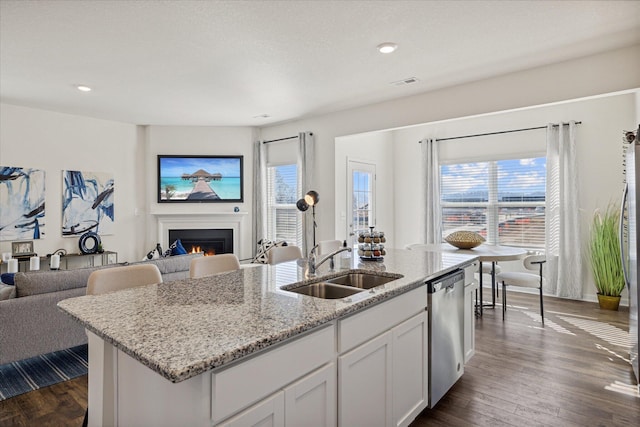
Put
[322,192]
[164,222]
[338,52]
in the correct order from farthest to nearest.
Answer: [164,222] → [322,192] → [338,52]

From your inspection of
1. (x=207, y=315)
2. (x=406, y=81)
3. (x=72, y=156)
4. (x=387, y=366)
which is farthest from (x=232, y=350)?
(x=72, y=156)

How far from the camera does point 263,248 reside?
610 cm

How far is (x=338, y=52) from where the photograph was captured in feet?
11.0

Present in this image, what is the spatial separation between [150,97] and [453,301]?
4.29 meters

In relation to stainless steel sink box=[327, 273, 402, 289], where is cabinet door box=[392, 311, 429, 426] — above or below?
below

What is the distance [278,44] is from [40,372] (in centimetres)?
327

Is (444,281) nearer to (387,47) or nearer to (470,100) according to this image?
(387,47)

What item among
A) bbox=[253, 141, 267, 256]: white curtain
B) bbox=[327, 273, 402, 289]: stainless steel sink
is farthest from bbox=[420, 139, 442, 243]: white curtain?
bbox=[327, 273, 402, 289]: stainless steel sink

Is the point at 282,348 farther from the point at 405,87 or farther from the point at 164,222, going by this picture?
the point at 164,222

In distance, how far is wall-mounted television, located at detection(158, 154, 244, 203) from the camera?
6320mm

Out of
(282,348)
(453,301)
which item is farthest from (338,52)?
(282,348)

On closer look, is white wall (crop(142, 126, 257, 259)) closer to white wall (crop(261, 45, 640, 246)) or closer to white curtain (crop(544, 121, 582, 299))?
white wall (crop(261, 45, 640, 246))

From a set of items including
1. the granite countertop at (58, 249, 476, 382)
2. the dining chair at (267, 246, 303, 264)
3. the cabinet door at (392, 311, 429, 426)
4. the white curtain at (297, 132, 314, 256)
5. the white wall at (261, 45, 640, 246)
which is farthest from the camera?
the white curtain at (297, 132, 314, 256)

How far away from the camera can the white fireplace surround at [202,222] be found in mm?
6340
